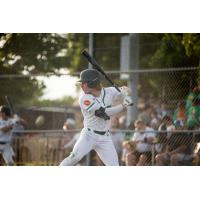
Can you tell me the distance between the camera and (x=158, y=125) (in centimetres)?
1317

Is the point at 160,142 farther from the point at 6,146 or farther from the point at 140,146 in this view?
the point at 6,146

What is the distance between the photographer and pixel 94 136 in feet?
36.4

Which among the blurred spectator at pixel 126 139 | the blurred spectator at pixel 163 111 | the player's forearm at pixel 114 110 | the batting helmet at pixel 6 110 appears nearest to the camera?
the player's forearm at pixel 114 110

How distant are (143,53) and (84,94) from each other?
8208 millimetres

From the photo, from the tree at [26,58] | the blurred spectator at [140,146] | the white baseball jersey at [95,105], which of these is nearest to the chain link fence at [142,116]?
the blurred spectator at [140,146]

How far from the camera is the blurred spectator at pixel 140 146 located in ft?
41.6

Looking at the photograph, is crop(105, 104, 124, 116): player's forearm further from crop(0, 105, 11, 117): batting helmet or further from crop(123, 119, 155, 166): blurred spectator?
crop(0, 105, 11, 117): batting helmet

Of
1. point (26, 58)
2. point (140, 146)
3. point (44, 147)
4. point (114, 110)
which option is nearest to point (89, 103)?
point (114, 110)

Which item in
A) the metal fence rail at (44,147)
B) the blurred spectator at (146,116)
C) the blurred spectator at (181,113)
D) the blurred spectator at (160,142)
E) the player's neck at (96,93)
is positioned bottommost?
the metal fence rail at (44,147)

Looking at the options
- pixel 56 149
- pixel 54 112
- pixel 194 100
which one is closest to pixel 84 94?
pixel 194 100

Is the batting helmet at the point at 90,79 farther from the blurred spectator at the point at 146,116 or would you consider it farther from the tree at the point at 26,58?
the tree at the point at 26,58

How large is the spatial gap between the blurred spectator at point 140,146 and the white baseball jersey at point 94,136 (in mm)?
1573

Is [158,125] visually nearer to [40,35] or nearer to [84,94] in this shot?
[84,94]

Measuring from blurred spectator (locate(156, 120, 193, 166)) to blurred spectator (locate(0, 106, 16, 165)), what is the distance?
3.07 m
